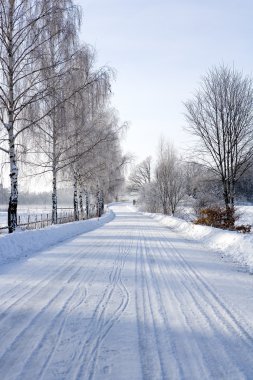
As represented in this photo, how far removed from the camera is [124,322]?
4.85m

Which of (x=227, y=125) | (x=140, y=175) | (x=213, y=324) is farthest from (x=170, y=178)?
(x=140, y=175)

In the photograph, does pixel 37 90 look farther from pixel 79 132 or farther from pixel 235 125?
pixel 235 125

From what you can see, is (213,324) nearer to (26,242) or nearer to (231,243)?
(231,243)

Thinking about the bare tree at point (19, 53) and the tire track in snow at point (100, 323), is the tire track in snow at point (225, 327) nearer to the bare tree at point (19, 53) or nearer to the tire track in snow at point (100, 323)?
the tire track in snow at point (100, 323)

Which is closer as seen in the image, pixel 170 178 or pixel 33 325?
pixel 33 325

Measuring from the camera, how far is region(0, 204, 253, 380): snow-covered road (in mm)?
3527

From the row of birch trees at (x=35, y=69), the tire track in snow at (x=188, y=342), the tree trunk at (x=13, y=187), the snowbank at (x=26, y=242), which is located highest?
the row of birch trees at (x=35, y=69)

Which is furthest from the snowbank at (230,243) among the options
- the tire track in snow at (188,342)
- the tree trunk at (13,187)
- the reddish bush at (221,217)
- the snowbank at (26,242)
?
the tree trunk at (13,187)

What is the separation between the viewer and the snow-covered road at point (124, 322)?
11.6 feet

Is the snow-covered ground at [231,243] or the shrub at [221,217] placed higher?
the shrub at [221,217]

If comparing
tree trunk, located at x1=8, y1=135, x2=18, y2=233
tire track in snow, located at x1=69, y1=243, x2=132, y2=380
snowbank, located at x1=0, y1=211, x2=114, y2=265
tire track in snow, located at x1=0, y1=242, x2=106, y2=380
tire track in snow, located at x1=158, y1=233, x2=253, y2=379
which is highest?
tree trunk, located at x1=8, y1=135, x2=18, y2=233

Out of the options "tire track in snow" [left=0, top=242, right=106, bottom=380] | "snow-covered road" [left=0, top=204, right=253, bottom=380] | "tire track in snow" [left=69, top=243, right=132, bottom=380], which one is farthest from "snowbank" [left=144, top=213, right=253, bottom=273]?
"tire track in snow" [left=0, top=242, right=106, bottom=380]

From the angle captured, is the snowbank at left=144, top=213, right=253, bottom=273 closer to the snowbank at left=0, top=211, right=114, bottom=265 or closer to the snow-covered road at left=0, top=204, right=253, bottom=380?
the snow-covered road at left=0, top=204, right=253, bottom=380

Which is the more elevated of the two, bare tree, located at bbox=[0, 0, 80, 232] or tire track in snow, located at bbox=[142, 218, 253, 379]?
bare tree, located at bbox=[0, 0, 80, 232]
